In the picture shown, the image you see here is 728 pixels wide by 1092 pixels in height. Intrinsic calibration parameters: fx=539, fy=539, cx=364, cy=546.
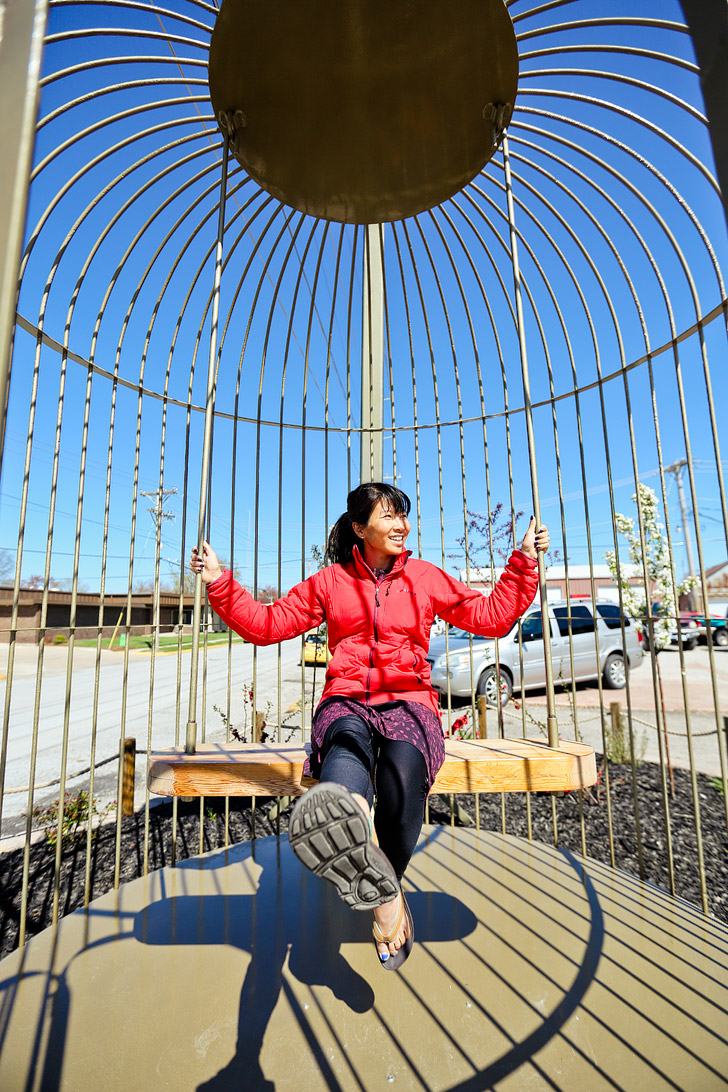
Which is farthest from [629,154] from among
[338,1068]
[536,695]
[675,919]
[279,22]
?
[536,695]

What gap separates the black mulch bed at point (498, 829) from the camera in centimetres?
295

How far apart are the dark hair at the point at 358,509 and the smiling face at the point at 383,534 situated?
0.07 ft

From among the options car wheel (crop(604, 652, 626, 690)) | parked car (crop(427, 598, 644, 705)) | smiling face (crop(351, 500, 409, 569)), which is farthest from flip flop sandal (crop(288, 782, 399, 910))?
car wheel (crop(604, 652, 626, 690))

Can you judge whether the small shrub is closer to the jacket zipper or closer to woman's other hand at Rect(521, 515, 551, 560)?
the jacket zipper

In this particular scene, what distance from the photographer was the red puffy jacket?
206 centimetres

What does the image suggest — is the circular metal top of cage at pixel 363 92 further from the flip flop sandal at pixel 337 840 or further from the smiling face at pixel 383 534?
the flip flop sandal at pixel 337 840

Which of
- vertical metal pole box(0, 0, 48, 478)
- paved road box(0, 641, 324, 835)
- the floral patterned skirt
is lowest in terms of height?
paved road box(0, 641, 324, 835)

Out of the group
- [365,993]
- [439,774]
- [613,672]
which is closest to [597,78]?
[439,774]

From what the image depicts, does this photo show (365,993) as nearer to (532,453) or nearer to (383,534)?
(383,534)

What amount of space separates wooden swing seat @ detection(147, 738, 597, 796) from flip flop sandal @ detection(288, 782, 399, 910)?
1.91ft

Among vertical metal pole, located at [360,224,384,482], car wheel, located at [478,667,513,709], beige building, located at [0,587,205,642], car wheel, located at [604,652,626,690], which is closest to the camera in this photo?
vertical metal pole, located at [360,224,384,482]

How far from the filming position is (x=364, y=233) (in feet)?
11.4

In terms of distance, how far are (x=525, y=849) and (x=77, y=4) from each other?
4328mm

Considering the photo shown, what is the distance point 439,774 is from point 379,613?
63 centimetres
